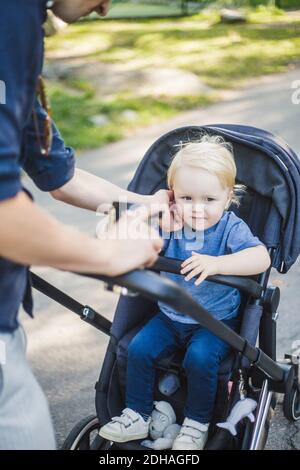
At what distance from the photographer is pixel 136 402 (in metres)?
2.35

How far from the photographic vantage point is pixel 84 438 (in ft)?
8.14

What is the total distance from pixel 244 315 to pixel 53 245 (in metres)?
1.04

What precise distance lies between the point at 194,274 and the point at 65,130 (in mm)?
4924

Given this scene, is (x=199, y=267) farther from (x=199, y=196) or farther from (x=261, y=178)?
(x=261, y=178)

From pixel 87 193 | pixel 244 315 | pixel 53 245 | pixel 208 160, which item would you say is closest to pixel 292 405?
pixel 244 315

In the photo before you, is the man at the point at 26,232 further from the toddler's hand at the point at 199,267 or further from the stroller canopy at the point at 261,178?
the stroller canopy at the point at 261,178

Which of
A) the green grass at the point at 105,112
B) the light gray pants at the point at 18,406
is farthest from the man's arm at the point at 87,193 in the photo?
the green grass at the point at 105,112

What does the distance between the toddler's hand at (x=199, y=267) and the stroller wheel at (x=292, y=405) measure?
0.73 meters

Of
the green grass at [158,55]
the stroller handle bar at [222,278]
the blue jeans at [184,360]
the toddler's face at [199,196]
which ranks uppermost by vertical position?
the toddler's face at [199,196]

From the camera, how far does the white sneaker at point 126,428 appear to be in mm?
2266

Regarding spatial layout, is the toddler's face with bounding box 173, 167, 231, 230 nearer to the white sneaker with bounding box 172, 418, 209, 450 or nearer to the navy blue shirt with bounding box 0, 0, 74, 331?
the white sneaker with bounding box 172, 418, 209, 450

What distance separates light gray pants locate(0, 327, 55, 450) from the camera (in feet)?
5.63
